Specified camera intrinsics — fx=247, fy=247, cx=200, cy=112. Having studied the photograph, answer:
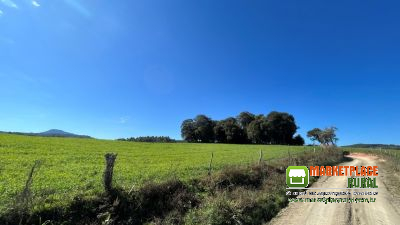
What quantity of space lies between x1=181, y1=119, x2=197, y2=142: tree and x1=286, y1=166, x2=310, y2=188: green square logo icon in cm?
9566

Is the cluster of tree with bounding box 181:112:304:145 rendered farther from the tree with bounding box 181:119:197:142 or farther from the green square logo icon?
the green square logo icon

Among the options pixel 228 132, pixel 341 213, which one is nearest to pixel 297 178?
pixel 341 213

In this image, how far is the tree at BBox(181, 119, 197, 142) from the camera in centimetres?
11262

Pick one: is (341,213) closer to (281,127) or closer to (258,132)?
(258,132)

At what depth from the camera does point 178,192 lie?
1002cm

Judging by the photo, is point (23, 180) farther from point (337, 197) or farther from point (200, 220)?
point (337, 197)

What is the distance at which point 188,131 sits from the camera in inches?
4454

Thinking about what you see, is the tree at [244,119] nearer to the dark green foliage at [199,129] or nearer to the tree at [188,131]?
the dark green foliage at [199,129]

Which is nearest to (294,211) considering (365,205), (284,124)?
(365,205)

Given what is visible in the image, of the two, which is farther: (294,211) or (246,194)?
(246,194)

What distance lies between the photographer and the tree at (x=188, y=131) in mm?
112625

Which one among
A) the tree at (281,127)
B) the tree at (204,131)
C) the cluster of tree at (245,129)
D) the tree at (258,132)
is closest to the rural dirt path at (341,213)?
the tree at (258,132)

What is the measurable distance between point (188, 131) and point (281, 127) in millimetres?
40848

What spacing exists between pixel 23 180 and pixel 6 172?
8.63 ft
